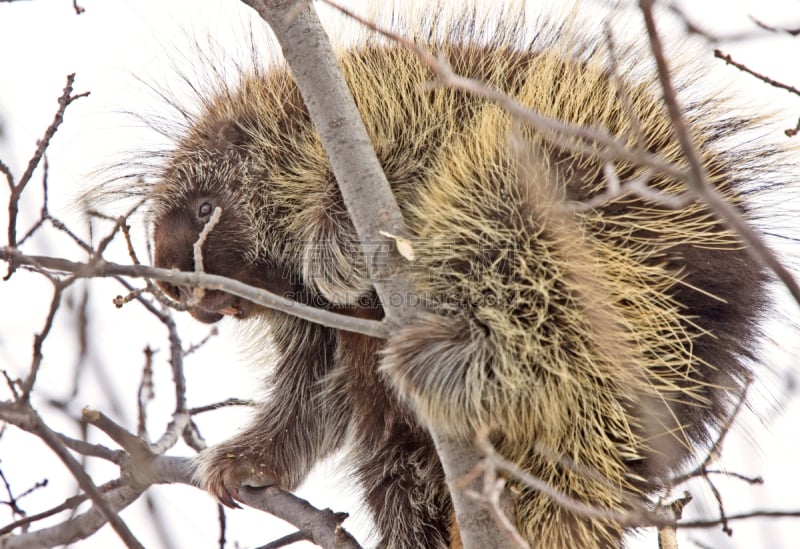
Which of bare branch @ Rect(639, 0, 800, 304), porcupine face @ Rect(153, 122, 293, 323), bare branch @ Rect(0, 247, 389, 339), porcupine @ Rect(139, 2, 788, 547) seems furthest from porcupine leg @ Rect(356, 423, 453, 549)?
bare branch @ Rect(639, 0, 800, 304)

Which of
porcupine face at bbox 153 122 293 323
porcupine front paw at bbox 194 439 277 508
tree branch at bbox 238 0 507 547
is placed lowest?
porcupine front paw at bbox 194 439 277 508

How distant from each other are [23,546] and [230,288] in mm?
955

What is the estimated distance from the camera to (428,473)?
7.54ft

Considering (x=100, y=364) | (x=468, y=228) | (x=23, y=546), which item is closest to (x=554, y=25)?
(x=468, y=228)

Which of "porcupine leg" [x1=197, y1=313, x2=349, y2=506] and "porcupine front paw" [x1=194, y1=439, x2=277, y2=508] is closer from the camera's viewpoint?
"porcupine front paw" [x1=194, y1=439, x2=277, y2=508]

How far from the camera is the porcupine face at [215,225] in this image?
2.33 metres

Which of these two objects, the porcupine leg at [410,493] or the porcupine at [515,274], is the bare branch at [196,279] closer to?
the porcupine at [515,274]

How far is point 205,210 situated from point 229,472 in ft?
2.46

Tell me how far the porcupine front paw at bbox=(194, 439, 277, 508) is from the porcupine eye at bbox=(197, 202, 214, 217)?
2.30 ft

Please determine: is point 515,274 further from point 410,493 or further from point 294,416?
point 294,416

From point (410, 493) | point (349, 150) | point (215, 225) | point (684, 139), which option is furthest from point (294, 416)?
point (684, 139)

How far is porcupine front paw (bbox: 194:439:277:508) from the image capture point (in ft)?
7.72

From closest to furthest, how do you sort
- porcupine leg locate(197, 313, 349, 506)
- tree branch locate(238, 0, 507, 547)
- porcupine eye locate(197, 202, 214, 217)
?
tree branch locate(238, 0, 507, 547) → porcupine eye locate(197, 202, 214, 217) → porcupine leg locate(197, 313, 349, 506)

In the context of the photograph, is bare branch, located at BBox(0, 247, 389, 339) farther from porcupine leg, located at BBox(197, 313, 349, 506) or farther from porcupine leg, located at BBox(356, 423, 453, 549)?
porcupine leg, located at BBox(197, 313, 349, 506)
